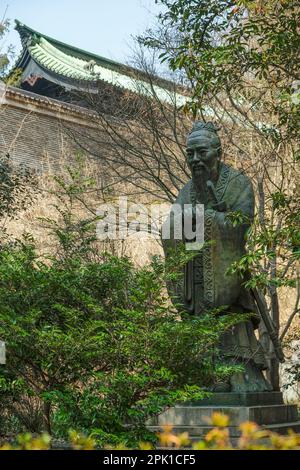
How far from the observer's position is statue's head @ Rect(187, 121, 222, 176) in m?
7.56

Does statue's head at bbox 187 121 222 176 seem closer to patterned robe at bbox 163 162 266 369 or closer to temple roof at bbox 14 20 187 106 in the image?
patterned robe at bbox 163 162 266 369

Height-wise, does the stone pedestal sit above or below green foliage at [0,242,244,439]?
below

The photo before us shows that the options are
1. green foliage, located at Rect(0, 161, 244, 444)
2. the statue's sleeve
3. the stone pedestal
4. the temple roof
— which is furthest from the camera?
the temple roof

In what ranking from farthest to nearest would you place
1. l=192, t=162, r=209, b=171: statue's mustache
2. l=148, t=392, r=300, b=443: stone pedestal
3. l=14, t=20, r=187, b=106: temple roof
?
l=14, t=20, r=187, b=106: temple roof
l=192, t=162, r=209, b=171: statue's mustache
l=148, t=392, r=300, b=443: stone pedestal

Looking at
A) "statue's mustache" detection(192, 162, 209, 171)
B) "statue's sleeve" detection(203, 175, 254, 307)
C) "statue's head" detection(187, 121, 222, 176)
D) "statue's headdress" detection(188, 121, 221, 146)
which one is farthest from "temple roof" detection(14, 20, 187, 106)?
"statue's sleeve" detection(203, 175, 254, 307)

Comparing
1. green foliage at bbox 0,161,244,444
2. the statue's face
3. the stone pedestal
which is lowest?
the stone pedestal

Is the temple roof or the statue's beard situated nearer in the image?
the statue's beard

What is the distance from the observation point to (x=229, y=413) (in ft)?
22.1

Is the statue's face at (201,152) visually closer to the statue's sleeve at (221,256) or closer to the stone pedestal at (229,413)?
the statue's sleeve at (221,256)

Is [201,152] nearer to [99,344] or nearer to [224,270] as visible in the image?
[224,270]

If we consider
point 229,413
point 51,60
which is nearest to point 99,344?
point 229,413

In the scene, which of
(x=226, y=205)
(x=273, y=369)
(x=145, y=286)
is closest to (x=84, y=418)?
(x=145, y=286)

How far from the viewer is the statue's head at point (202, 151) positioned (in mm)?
7562

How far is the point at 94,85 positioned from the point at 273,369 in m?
6.59
